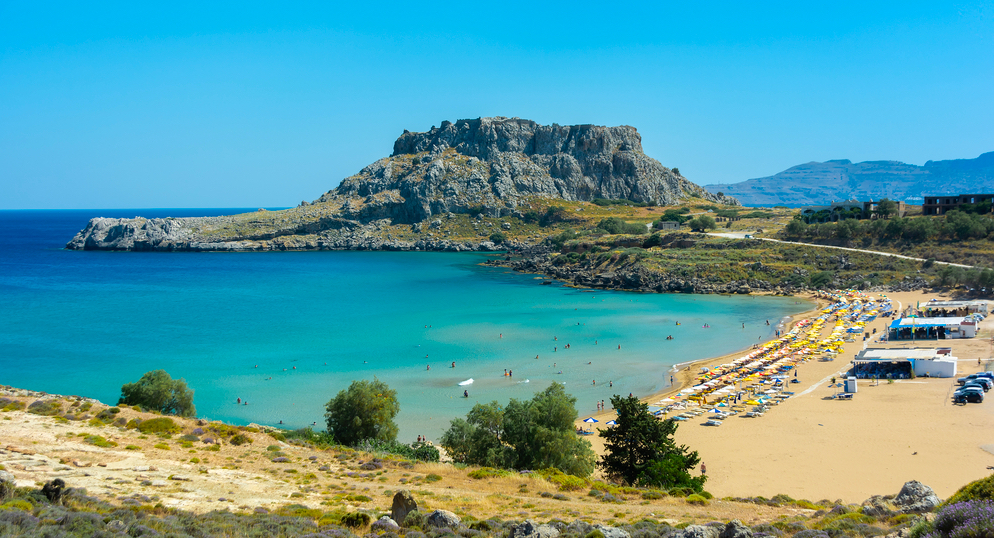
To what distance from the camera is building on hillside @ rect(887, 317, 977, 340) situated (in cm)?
4244

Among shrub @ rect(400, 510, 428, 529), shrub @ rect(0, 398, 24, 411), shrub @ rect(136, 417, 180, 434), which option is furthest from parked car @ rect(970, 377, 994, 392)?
shrub @ rect(0, 398, 24, 411)

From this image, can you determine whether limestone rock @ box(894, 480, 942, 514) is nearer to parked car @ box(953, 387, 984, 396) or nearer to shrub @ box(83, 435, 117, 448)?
parked car @ box(953, 387, 984, 396)

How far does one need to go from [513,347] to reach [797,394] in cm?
2051


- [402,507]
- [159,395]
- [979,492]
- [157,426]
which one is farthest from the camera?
[159,395]

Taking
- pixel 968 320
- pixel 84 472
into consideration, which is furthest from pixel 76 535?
pixel 968 320

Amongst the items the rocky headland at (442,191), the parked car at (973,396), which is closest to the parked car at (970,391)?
the parked car at (973,396)

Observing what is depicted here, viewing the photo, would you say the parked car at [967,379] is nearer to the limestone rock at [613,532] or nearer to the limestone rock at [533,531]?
the limestone rock at [613,532]

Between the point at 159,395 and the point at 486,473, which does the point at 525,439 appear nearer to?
the point at 486,473

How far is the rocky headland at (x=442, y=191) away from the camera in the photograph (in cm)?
13925

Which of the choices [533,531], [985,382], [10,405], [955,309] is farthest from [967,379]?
[10,405]

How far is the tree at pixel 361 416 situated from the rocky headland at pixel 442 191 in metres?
110

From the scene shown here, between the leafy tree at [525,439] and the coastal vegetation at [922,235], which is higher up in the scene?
the coastal vegetation at [922,235]

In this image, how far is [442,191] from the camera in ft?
475

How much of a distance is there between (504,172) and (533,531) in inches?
5541
